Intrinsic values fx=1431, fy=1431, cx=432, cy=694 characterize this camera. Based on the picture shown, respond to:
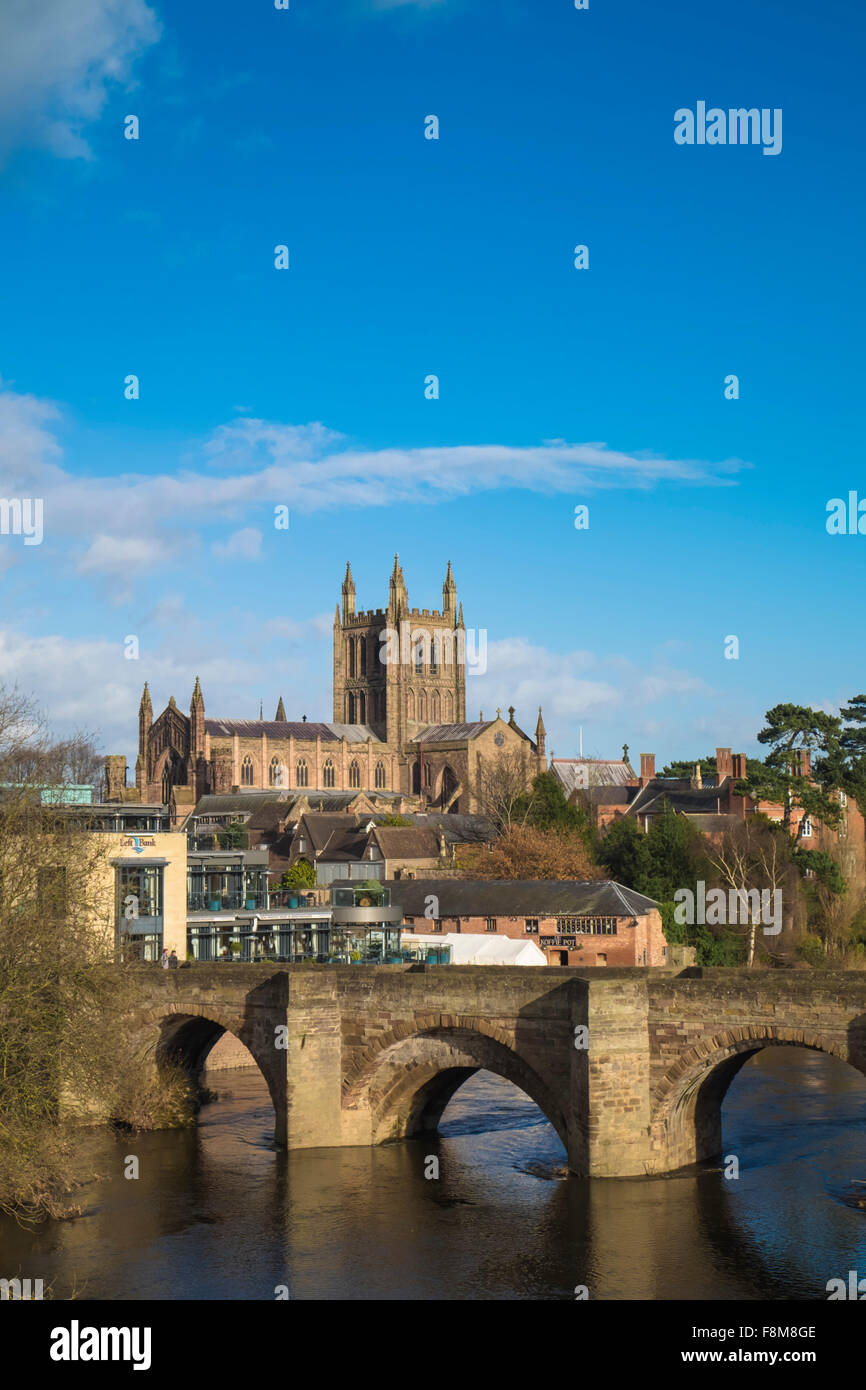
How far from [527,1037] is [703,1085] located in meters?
4.81

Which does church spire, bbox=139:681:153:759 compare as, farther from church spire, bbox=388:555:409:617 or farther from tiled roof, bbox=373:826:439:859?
tiled roof, bbox=373:826:439:859

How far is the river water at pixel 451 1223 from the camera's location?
30875 mm

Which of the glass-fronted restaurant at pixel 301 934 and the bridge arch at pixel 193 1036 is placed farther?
the glass-fronted restaurant at pixel 301 934

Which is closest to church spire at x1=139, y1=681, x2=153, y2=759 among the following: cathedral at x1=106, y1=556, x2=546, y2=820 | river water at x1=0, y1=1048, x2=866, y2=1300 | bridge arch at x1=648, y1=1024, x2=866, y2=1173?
cathedral at x1=106, y1=556, x2=546, y2=820

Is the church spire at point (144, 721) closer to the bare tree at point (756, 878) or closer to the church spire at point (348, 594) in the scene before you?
the church spire at point (348, 594)

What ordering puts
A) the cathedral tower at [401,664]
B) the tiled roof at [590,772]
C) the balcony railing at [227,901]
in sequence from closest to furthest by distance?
the balcony railing at [227,901] < the tiled roof at [590,772] < the cathedral tower at [401,664]

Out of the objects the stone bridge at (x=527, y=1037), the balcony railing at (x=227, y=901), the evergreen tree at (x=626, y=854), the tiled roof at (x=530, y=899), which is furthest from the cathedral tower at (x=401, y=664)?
the stone bridge at (x=527, y=1037)

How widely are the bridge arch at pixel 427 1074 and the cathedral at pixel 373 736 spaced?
3247 inches

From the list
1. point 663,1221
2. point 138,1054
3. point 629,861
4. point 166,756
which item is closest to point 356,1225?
point 663,1221

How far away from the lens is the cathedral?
488 feet

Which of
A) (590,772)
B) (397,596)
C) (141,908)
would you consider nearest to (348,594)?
(397,596)

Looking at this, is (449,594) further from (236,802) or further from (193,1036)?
(193,1036)
